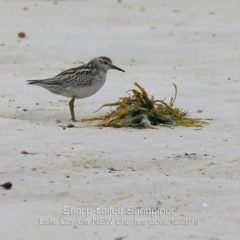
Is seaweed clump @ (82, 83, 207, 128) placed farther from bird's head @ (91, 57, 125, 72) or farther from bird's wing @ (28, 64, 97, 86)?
bird's head @ (91, 57, 125, 72)

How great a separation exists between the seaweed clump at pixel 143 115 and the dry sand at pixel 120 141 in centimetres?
24

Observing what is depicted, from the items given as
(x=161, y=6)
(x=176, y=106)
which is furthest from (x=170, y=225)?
(x=161, y=6)

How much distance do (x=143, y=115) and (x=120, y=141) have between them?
86 cm

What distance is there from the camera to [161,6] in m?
16.4

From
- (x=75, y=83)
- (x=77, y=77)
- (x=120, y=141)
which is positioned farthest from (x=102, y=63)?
(x=120, y=141)

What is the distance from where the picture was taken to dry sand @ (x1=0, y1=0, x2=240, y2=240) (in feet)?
20.2

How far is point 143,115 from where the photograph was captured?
8875mm

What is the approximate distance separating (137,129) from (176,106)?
1.25m

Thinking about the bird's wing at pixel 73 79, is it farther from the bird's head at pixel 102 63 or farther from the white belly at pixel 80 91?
the bird's head at pixel 102 63

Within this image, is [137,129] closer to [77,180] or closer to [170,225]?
[77,180]

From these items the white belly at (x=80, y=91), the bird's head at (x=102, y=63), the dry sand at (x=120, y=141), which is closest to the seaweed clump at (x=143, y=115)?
the dry sand at (x=120, y=141)

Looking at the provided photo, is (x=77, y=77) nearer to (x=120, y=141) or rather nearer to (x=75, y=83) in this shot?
(x=75, y=83)

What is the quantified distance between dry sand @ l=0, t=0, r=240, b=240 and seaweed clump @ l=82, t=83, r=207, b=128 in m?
0.24

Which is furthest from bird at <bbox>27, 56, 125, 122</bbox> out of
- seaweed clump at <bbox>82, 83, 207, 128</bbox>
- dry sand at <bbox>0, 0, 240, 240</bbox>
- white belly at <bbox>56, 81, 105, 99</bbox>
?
seaweed clump at <bbox>82, 83, 207, 128</bbox>
